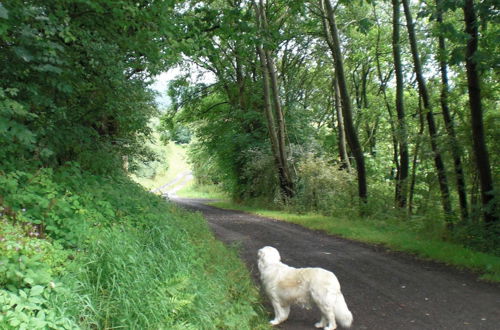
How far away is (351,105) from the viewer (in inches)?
784

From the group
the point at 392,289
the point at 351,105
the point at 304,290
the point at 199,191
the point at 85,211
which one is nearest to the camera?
the point at 304,290

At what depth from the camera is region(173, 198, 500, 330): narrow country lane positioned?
555cm

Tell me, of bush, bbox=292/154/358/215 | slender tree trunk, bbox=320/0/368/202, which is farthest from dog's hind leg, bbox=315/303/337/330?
bush, bbox=292/154/358/215

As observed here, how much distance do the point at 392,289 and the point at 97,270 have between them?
4790mm

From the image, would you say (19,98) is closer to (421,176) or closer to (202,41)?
(202,41)

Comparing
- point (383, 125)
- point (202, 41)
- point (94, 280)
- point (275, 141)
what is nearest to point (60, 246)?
point (94, 280)

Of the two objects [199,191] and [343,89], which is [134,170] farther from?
[199,191]

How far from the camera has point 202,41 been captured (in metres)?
9.48

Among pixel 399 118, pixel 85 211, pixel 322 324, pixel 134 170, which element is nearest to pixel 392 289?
pixel 322 324

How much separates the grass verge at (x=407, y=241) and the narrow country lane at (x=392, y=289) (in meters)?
0.40

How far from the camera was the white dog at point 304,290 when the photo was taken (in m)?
4.97

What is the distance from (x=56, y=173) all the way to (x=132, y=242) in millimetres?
2391

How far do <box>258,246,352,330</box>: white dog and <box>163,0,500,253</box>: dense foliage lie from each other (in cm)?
507

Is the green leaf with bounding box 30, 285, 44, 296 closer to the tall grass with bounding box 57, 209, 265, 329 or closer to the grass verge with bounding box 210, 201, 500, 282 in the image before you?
the tall grass with bounding box 57, 209, 265, 329
